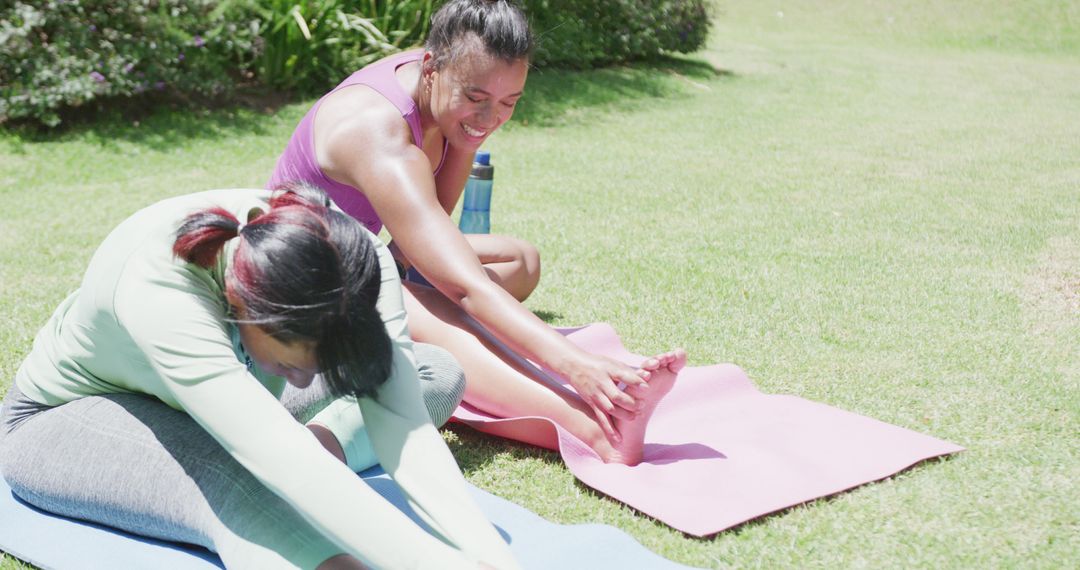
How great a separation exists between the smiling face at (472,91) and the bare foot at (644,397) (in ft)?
3.21

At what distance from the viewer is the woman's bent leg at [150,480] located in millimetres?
2117

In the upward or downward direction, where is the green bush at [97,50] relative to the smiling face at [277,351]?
downward

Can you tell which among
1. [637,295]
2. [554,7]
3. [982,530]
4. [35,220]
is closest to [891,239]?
[637,295]

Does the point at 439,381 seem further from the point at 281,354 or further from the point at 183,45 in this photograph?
the point at 183,45

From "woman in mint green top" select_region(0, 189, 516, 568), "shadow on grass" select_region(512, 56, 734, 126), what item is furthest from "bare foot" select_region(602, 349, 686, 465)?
"shadow on grass" select_region(512, 56, 734, 126)

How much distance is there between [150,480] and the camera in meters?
2.31

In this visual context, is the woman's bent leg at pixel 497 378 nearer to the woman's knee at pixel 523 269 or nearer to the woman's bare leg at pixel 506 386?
the woman's bare leg at pixel 506 386

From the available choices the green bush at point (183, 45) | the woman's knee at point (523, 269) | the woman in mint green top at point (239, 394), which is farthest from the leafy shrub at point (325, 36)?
the woman in mint green top at point (239, 394)

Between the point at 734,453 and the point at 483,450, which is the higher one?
the point at 734,453

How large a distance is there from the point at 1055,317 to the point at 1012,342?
0.51m

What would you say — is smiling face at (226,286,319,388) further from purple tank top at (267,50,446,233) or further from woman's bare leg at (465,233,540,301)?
woman's bare leg at (465,233,540,301)

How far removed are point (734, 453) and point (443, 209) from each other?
120 centimetres

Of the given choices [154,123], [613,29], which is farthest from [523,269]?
[613,29]

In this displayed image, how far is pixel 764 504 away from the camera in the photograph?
2.78m
